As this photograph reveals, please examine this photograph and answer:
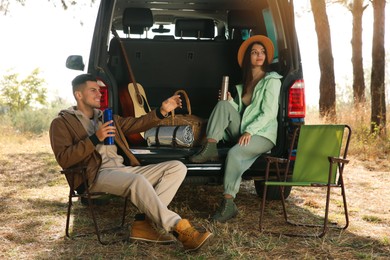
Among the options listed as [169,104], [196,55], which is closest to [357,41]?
[196,55]

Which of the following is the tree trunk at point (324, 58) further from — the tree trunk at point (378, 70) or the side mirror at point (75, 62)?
the side mirror at point (75, 62)

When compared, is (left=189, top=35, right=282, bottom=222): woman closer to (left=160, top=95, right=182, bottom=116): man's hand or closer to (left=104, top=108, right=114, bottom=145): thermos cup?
(left=160, top=95, right=182, bottom=116): man's hand

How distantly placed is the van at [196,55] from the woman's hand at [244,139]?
186mm

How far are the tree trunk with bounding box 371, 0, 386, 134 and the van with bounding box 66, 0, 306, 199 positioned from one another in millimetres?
5337

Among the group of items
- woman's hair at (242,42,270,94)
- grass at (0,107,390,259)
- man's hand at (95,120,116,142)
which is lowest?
grass at (0,107,390,259)

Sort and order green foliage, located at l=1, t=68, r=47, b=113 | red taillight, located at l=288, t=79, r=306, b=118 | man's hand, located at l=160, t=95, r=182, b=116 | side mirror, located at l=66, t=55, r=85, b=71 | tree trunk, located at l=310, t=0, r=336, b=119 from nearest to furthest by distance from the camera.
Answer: man's hand, located at l=160, t=95, r=182, b=116 → red taillight, located at l=288, t=79, r=306, b=118 → side mirror, located at l=66, t=55, r=85, b=71 → tree trunk, located at l=310, t=0, r=336, b=119 → green foliage, located at l=1, t=68, r=47, b=113

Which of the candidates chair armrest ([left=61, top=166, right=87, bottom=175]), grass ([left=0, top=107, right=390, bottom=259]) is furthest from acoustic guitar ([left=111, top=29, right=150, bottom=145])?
chair armrest ([left=61, top=166, right=87, bottom=175])

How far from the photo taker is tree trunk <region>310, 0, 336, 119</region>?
42.4ft

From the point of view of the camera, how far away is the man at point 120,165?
4379mm

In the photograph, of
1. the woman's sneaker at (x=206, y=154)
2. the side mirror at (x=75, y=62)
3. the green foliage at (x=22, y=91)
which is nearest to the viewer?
the woman's sneaker at (x=206, y=154)

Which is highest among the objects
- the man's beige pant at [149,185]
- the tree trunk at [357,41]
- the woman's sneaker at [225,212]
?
the tree trunk at [357,41]

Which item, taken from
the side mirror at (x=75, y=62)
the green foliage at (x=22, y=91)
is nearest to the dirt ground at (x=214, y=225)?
the side mirror at (x=75, y=62)

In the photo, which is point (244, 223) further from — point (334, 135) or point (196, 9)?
point (196, 9)

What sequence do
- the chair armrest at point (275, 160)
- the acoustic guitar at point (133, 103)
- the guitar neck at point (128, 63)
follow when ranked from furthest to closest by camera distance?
the guitar neck at point (128, 63) → the acoustic guitar at point (133, 103) → the chair armrest at point (275, 160)
